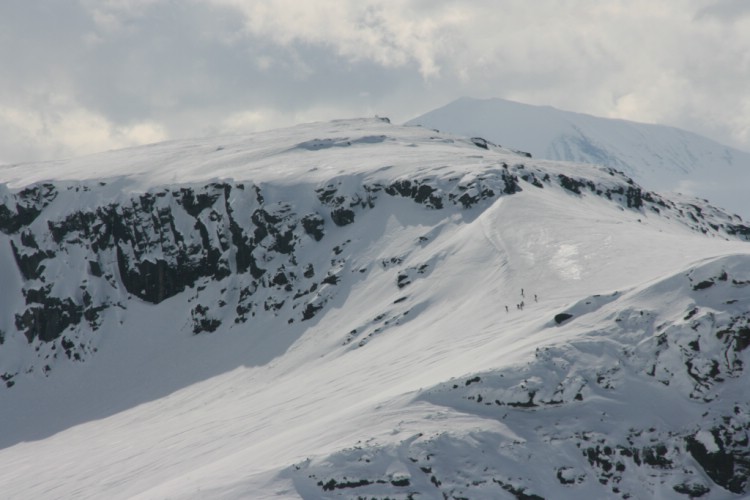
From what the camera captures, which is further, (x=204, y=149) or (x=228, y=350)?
(x=204, y=149)

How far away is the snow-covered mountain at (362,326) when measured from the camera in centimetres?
3806

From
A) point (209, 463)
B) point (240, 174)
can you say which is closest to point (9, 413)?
point (240, 174)

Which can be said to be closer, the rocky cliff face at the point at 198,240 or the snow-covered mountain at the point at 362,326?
the snow-covered mountain at the point at 362,326

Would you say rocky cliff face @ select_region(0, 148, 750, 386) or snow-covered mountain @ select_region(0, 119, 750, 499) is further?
rocky cliff face @ select_region(0, 148, 750, 386)

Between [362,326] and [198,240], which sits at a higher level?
[198,240]

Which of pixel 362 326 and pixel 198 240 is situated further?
pixel 198 240

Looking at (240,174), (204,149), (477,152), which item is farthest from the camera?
(204,149)

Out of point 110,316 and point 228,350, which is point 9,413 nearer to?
point 110,316

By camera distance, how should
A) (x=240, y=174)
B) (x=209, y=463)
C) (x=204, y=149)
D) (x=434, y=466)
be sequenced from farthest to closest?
1. (x=204, y=149)
2. (x=240, y=174)
3. (x=209, y=463)
4. (x=434, y=466)

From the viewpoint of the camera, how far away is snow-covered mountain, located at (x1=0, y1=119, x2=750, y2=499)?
38062 millimetres

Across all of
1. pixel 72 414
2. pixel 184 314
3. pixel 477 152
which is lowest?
pixel 72 414

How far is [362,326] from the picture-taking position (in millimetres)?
68062

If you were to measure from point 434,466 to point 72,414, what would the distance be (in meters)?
57.8

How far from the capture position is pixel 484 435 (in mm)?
38812
